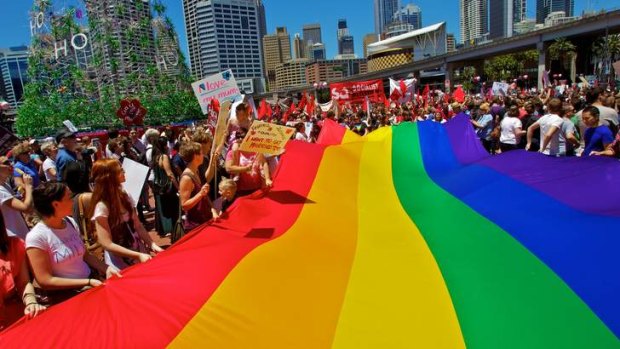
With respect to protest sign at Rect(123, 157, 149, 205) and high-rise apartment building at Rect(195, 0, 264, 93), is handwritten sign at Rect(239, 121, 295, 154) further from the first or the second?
high-rise apartment building at Rect(195, 0, 264, 93)

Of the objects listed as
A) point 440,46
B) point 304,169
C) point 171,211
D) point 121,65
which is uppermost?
point 440,46

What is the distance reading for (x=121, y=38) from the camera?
43.1 m

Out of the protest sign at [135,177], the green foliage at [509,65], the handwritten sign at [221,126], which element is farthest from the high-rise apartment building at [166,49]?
the green foliage at [509,65]

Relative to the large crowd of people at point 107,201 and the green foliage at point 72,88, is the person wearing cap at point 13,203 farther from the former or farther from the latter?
the green foliage at point 72,88

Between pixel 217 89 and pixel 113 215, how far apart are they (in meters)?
6.87

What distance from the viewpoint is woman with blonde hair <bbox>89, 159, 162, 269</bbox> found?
3271 millimetres

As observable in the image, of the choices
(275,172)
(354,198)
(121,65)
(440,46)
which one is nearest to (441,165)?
(354,198)

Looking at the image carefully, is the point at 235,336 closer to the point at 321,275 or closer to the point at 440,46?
the point at 321,275

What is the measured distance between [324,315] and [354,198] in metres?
2.66

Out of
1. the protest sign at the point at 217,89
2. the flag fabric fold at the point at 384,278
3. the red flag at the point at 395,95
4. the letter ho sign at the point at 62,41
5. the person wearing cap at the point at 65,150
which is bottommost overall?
the flag fabric fold at the point at 384,278

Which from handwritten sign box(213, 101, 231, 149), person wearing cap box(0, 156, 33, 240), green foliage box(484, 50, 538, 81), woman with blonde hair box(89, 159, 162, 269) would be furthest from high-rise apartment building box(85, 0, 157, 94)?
green foliage box(484, 50, 538, 81)

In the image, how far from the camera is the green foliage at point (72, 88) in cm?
4098

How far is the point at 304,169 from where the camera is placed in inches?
228

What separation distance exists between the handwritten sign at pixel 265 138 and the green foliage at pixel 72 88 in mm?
43201
